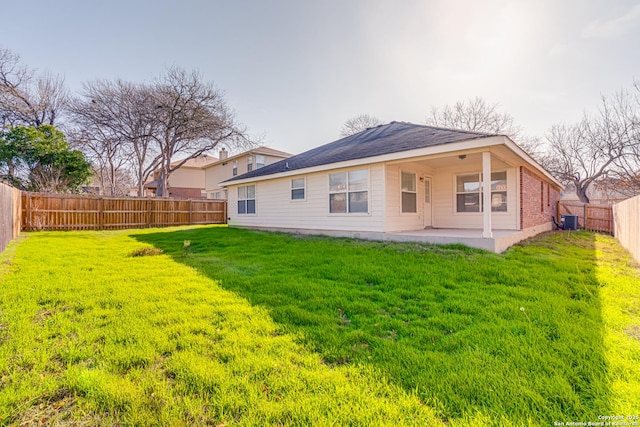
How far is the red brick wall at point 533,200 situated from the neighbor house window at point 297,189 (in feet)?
23.5

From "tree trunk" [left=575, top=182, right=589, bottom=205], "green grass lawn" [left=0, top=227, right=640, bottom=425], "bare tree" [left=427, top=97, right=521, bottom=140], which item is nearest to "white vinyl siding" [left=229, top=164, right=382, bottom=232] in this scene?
"green grass lawn" [left=0, top=227, right=640, bottom=425]

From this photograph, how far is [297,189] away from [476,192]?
629cm

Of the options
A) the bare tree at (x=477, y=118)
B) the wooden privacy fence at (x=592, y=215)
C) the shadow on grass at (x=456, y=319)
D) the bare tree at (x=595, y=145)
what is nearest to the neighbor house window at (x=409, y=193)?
the shadow on grass at (x=456, y=319)

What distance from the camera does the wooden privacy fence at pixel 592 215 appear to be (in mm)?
14045

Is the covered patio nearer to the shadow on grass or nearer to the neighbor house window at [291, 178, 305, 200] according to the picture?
the shadow on grass

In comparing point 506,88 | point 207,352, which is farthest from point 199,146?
point 207,352

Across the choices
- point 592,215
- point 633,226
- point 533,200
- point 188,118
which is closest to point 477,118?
point 592,215

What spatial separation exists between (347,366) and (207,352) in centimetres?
124

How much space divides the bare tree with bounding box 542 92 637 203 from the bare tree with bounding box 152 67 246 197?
2437 cm

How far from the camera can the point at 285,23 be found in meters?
10.8

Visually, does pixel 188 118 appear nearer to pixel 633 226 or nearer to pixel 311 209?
pixel 311 209

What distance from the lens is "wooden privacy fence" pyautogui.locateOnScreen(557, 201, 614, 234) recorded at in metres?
14.0

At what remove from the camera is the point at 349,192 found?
9.60 meters

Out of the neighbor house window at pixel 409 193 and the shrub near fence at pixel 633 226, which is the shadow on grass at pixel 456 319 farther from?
the neighbor house window at pixel 409 193
